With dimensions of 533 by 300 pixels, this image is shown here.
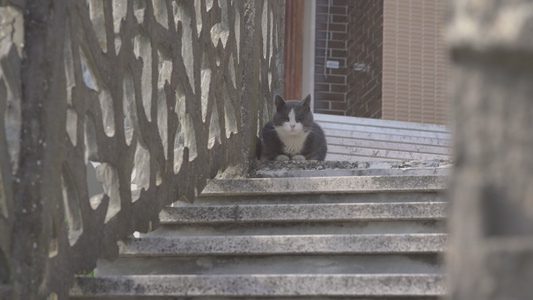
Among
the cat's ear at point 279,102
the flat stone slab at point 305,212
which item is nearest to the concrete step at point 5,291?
the flat stone slab at point 305,212

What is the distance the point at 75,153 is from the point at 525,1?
1579 millimetres

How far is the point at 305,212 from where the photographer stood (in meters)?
3.22

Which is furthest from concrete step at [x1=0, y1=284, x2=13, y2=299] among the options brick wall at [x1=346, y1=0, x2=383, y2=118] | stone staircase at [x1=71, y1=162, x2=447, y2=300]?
brick wall at [x1=346, y1=0, x2=383, y2=118]

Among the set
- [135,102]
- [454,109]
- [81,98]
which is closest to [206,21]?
[135,102]

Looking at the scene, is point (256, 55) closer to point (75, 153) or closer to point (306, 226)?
point (306, 226)

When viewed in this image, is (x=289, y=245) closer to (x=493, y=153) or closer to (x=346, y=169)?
(x=346, y=169)

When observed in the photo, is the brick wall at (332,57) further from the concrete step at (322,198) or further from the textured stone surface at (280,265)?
the textured stone surface at (280,265)

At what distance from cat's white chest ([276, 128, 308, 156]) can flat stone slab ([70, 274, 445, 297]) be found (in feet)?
9.72

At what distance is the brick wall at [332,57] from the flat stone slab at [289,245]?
6.32m

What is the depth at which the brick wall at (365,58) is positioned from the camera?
840 centimetres

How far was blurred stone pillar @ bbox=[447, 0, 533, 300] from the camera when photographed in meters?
0.84

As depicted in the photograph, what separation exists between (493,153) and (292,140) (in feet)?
15.1

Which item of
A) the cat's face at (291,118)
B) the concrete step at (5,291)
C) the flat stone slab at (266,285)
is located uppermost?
the cat's face at (291,118)

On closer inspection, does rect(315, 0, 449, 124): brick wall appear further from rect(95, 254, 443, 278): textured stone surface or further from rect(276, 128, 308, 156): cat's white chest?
rect(95, 254, 443, 278): textured stone surface
